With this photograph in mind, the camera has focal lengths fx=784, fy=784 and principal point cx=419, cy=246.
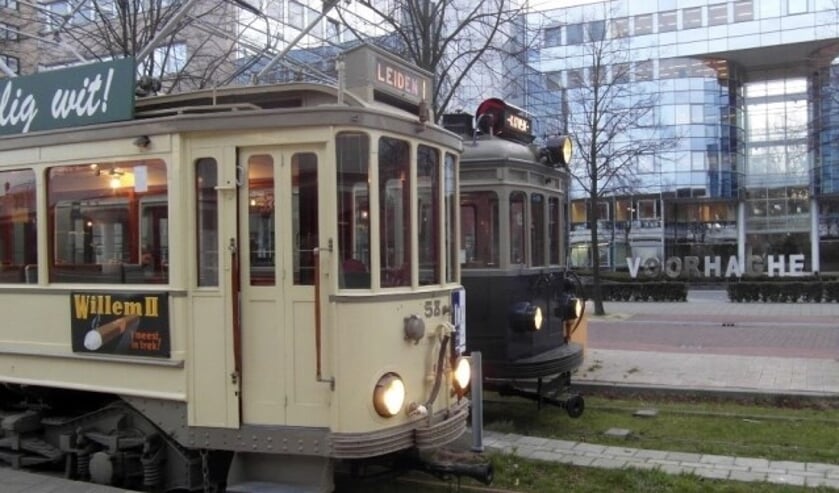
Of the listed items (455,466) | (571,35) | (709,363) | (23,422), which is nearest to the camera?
(455,466)

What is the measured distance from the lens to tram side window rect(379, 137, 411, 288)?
16.9 ft

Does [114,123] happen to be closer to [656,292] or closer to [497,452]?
[497,452]

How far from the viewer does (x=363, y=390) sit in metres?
4.94

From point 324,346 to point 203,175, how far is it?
4.64 feet

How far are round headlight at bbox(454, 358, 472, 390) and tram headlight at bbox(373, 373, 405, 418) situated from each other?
80 cm

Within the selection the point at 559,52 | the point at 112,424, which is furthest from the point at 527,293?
the point at 559,52

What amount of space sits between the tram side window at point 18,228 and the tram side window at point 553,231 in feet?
18.4

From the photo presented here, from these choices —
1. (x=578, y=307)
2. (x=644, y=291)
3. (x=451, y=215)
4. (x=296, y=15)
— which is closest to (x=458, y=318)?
(x=451, y=215)

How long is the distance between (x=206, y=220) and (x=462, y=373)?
2185 mm

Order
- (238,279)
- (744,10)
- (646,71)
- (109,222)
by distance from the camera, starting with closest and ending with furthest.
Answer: (238,279) < (109,222) < (744,10) < (646,71)

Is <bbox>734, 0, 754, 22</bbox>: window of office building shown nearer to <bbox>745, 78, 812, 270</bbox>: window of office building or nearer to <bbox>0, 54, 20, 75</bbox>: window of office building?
<bbox>745, 78, 812, 270</bbox>: window of office building

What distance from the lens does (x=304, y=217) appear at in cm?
504

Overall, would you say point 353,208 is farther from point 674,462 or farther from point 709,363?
point 709,363

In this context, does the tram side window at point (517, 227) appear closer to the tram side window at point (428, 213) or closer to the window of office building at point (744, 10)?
the tram side window at point (428, 213)
